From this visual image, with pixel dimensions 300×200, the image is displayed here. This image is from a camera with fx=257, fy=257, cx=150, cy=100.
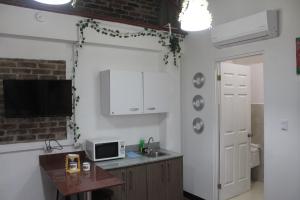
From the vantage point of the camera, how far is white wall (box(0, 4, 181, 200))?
3.01 m

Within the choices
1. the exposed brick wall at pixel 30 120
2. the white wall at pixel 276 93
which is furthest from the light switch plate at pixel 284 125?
the exposed brick wall at pixel 30 120

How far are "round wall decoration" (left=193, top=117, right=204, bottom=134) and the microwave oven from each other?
1257 mm

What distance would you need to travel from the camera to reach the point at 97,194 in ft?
9.27

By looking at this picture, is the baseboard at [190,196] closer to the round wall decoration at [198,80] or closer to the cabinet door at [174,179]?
the cabinet door at [174,179]

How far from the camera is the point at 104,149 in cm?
339

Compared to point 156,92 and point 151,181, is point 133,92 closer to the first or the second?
point 156,92

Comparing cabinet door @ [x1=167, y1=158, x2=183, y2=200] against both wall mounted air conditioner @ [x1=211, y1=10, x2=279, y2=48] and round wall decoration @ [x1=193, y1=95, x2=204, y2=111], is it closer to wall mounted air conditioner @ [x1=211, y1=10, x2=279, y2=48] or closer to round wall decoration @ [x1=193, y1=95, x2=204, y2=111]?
round wall decoration @ [x1=193, y1=95, x2=204, y2=111]

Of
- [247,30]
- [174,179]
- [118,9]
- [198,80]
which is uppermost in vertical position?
[118,9]

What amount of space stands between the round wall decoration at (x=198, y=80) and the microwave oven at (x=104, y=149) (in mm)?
1501

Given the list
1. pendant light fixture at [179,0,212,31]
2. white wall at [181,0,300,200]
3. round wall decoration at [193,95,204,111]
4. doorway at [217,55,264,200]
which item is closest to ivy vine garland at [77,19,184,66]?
white wall at [181,0,300,200]

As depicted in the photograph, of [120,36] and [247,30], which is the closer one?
[247,30]

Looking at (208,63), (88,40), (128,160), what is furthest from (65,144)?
(208,63)

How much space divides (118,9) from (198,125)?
2.22 metres

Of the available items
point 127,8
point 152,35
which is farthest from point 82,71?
point 127,8
